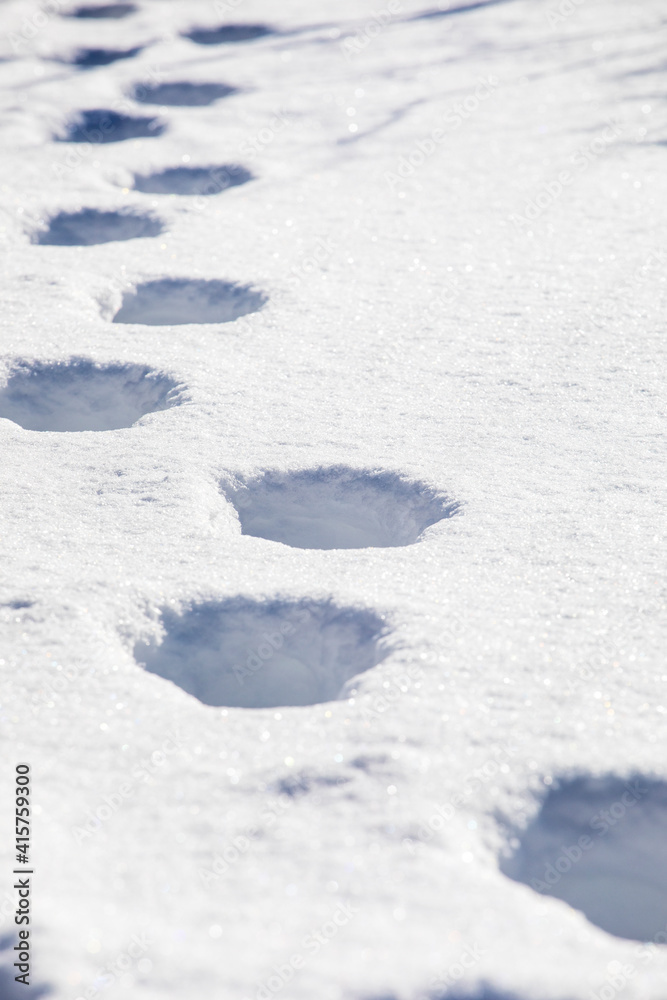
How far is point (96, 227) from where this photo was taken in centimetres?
317

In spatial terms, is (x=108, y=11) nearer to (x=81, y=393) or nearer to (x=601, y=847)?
(x=81, y=393)

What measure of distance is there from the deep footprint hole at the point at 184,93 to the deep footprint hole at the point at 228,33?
3.79 ft

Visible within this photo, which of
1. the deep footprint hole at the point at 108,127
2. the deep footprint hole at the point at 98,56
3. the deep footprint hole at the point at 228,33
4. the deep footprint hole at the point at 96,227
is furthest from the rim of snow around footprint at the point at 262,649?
the deep footprint hole at the point at 228,33

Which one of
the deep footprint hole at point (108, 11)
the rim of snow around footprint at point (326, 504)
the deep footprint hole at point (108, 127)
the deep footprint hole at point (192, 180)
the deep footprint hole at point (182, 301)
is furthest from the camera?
the deep footprint hole at point (108, 11)

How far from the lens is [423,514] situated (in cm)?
168

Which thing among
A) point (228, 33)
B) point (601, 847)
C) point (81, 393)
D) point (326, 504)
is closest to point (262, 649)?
point (326, 504)

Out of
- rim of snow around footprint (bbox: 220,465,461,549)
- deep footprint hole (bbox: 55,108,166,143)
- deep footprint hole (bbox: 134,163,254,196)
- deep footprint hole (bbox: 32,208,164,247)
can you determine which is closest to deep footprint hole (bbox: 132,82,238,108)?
deep footprint hole (bbox: 55,108,166,143)

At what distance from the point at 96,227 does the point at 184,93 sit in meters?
2.04

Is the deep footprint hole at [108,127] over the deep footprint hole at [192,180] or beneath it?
over

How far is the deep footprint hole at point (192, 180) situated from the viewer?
11.8 ft

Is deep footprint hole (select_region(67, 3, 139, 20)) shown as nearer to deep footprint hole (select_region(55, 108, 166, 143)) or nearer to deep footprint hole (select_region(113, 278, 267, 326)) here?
deep footprint hole (select_region(55, 108, 166, 143))

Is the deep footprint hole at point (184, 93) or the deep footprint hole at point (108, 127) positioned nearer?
the deep footprint hole at point (108, 127)

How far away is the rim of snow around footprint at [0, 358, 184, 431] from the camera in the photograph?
6.88ft

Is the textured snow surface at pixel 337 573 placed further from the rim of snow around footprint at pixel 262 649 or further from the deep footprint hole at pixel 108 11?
the deep footprint hole at pixel 108 11
